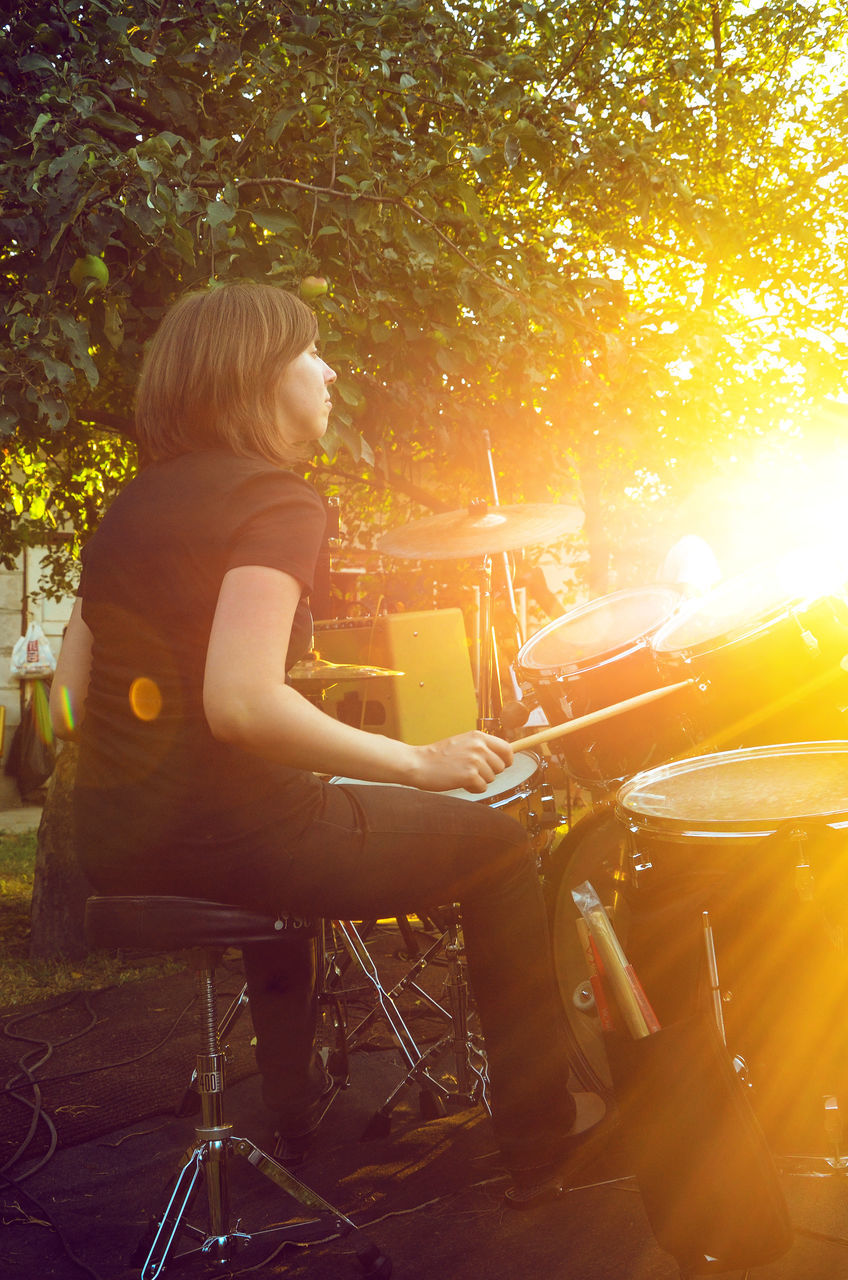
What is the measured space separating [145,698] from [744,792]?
52.2 inches

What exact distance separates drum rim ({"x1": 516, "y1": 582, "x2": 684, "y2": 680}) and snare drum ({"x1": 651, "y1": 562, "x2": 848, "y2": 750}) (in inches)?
8.3

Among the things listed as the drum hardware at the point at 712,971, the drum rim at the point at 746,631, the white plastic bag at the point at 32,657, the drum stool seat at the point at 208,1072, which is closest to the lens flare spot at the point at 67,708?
the drum stool seat at the point at 208,1072

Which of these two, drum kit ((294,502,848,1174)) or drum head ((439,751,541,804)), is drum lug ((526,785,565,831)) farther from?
drum head ((439,751,541,804))

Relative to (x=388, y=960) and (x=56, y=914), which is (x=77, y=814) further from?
(x=56, y=914)

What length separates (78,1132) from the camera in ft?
10.2

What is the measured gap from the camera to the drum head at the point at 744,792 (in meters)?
2.00

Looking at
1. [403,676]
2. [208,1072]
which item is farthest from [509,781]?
[403,676]

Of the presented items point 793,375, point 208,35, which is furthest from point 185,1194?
point 793,375

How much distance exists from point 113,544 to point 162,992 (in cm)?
344

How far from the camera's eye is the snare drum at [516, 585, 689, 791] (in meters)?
3.30

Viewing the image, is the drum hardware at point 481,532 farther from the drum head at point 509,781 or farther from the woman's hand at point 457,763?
the woman's hand at point 457,763

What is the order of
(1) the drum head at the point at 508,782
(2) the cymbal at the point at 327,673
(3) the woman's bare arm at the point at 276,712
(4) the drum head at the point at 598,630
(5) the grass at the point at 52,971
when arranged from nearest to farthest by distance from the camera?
1. (3) the woman's bare arm at the point at 276,712
2. (1) the drum head at the point at 508,782
3. (4) the drum head at the point at 598,630
4. (2) the cymbal at the point at 327,673
5. (5) the grass at the point at 52,971

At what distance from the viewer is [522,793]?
2.84 metres

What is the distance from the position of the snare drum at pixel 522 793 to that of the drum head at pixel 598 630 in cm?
39
